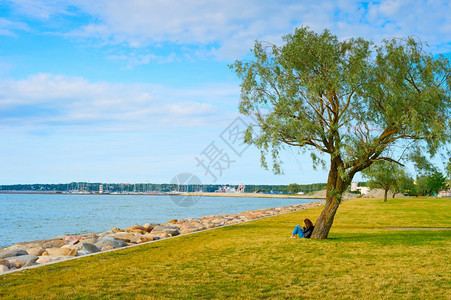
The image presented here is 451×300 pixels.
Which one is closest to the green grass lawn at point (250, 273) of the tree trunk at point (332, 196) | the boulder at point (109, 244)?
the boulder at point (109, 244)

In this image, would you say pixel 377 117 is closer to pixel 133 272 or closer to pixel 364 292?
pixel 364 292

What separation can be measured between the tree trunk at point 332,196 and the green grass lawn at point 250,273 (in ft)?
5.80

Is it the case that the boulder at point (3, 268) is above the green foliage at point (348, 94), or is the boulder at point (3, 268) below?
below

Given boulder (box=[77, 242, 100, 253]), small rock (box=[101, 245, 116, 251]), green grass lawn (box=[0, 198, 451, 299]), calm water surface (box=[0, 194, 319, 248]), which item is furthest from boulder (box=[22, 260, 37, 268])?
calm water surface (box=[0, 194, 319, 248])

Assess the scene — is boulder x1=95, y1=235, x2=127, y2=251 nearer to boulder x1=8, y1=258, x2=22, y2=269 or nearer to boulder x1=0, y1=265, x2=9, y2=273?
boulder x1=8, y1=258, x2=22, y2=269

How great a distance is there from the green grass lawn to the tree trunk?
1.77 metres

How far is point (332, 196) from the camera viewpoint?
18.0 metres

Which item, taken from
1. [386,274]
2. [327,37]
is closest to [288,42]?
[327,37]

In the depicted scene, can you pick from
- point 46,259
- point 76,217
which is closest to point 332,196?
point 46,259

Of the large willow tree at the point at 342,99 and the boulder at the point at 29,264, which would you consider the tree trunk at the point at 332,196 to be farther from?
the boulder at the point at 29,264

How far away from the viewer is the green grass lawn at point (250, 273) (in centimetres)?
891

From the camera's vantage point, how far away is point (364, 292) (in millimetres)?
8906

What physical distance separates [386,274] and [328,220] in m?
7.31

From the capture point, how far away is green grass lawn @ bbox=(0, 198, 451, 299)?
891 cm
